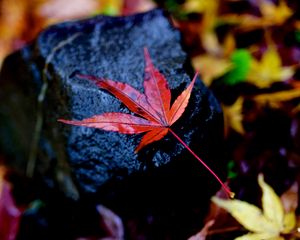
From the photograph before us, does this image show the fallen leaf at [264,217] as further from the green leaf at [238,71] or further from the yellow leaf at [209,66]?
the yellow leaf at [209,66]

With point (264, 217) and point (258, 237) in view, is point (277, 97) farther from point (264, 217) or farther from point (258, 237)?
point (258, 237)

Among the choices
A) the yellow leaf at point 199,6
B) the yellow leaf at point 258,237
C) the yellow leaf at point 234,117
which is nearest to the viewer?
the yellow leaf at point 258,237

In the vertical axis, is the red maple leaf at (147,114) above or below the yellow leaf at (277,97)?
above

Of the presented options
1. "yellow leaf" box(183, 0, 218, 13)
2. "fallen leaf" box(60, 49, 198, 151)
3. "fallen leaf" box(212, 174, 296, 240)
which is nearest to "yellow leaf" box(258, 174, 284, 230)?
"fallen leaf" box(212, 174, 296, 240)

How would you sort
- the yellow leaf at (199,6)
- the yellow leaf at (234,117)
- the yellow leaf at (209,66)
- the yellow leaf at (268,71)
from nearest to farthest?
the yellow leaf at (234,117) → the yellow leaf at (268,71) → the yellow leaf at (209,66) → the yellow leaf at (199,6)

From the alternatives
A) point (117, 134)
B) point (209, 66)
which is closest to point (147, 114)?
point (117, 134)

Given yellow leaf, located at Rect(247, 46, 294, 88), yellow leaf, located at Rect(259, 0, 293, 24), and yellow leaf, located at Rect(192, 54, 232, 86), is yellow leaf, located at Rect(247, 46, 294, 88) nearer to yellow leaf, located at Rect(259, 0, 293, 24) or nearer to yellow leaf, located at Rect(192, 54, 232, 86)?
yellow leaf, located at Rect(192, 54, 232, 86)

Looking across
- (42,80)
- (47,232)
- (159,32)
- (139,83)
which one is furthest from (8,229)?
(159,32)

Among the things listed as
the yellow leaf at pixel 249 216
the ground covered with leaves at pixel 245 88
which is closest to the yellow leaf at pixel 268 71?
the ground covered with leaves at pixel 245 88

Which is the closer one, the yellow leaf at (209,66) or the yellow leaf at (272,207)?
the yellow leaf at (272,207)
